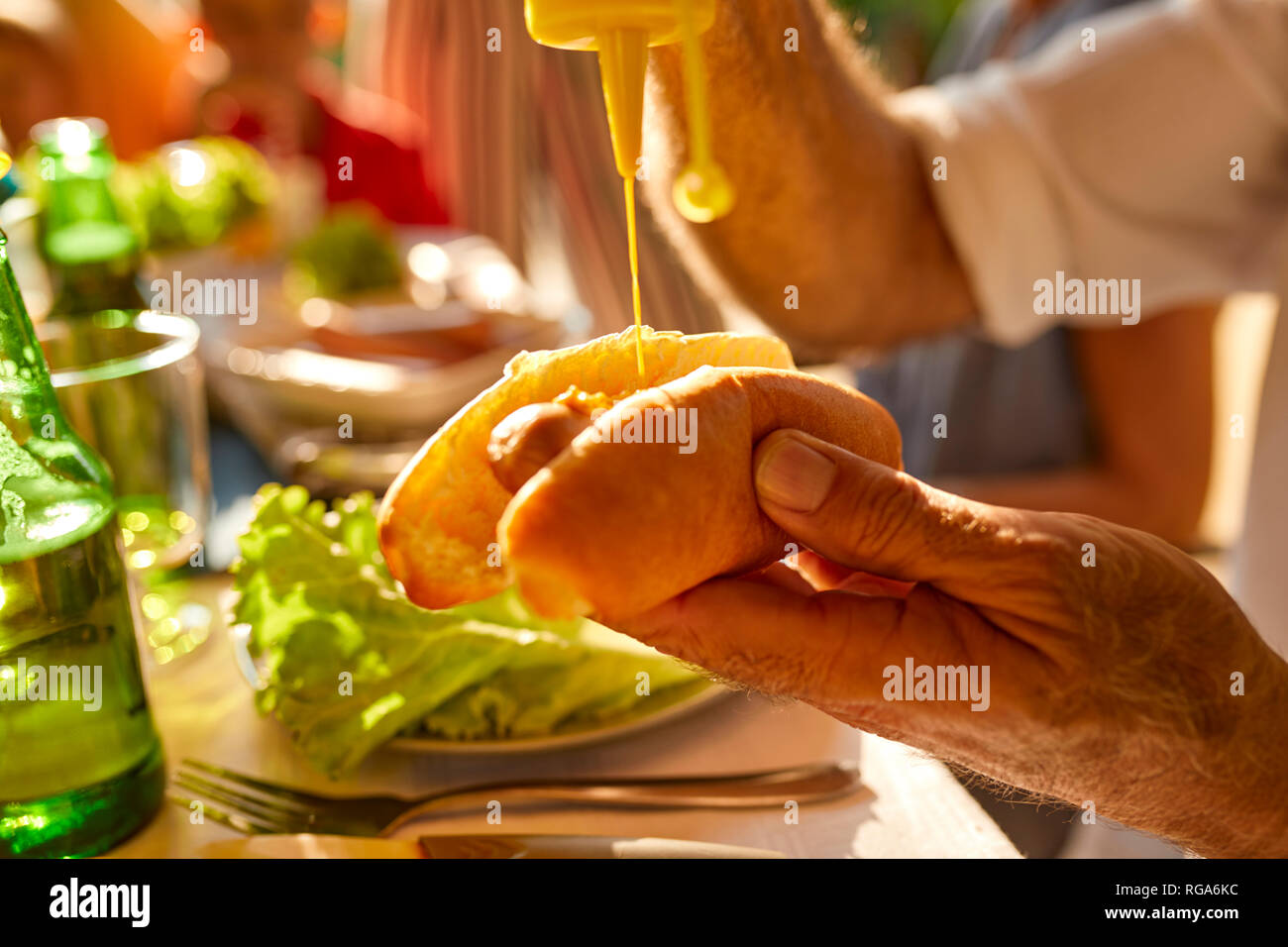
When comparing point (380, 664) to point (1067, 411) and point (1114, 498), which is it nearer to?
point (1114, 498)

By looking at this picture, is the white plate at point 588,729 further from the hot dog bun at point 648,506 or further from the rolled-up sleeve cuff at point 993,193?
the rolled-up sleeve cuff at point 993,193

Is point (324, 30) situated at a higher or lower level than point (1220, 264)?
higher

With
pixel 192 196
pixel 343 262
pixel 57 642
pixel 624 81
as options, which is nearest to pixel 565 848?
pixel 57 642

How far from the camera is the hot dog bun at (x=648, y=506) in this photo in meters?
0.59

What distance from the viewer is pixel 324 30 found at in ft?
15.3

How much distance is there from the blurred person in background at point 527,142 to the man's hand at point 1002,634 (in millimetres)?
1271

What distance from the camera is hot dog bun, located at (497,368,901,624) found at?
1.93 ft

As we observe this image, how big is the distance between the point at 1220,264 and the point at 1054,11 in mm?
1026

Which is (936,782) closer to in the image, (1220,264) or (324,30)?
(1220,264)

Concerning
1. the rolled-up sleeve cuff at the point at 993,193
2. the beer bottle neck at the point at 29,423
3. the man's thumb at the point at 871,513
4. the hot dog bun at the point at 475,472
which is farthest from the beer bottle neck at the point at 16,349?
the rolled-up sleeve cuff at the point at 993,193

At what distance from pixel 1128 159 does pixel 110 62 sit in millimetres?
6186

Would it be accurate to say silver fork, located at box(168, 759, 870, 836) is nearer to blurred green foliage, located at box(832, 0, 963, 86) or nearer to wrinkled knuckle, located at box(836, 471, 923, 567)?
wrinkled knuckle, located at box(836, 471, 923, 567)

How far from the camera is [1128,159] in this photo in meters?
1.70
